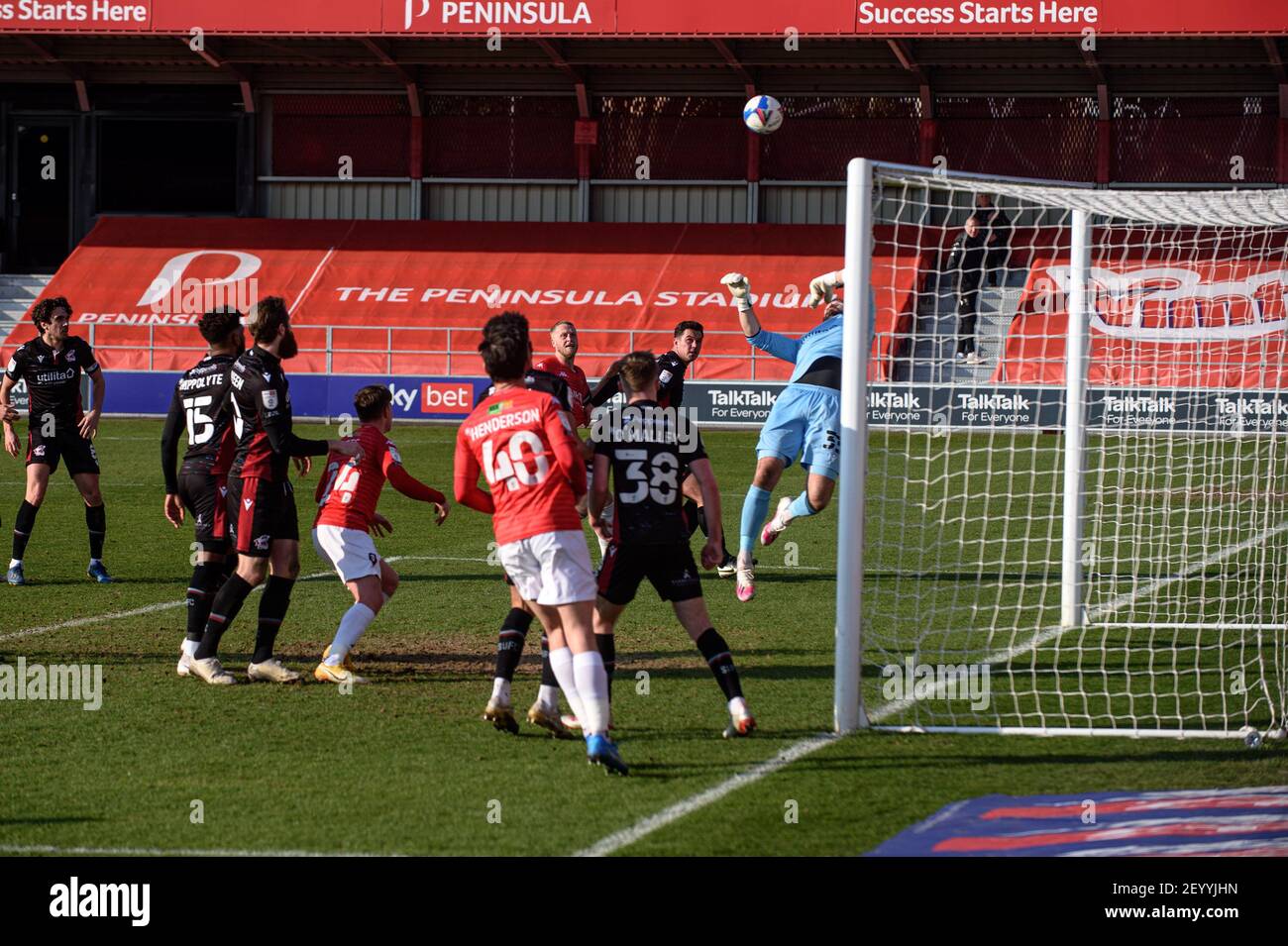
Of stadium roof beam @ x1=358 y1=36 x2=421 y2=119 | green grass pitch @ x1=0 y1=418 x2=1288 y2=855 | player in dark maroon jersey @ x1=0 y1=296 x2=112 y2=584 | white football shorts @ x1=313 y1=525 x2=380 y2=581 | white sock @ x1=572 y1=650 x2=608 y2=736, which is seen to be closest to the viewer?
green grass pitch @ x1=0 y1=418 x2=1288 y2=855

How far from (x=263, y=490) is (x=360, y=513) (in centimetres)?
56

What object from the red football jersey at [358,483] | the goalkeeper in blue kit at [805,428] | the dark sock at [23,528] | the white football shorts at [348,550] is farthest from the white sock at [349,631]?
the dark sock at [23,528]

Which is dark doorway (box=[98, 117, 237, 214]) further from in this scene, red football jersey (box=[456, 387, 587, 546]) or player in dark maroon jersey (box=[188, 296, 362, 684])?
red football jersey (box=[456, 387, 587, 546])

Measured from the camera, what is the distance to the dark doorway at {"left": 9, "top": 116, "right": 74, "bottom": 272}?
33.9 meters

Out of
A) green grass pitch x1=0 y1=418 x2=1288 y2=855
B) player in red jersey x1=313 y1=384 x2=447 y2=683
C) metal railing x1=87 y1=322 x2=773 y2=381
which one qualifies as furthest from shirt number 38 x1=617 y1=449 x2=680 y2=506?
metal railing x1=87 y1=322 x2=773 y2=381

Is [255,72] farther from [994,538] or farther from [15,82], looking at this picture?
[994,538]

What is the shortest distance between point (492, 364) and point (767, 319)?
22.2 m

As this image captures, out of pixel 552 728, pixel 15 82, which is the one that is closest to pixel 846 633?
pixel 552 728

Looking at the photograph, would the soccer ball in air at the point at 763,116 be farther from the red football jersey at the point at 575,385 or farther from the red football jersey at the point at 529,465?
the red football jersey at the point at 529,465

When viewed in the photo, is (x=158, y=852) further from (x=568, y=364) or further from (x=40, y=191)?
(x=40, y=191)

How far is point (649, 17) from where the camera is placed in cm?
2877

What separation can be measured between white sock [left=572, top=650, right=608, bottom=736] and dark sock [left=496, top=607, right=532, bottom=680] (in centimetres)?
91

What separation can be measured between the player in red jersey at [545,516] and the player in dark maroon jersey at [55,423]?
6.31 m

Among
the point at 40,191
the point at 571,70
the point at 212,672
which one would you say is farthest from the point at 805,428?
the point at 40,191
